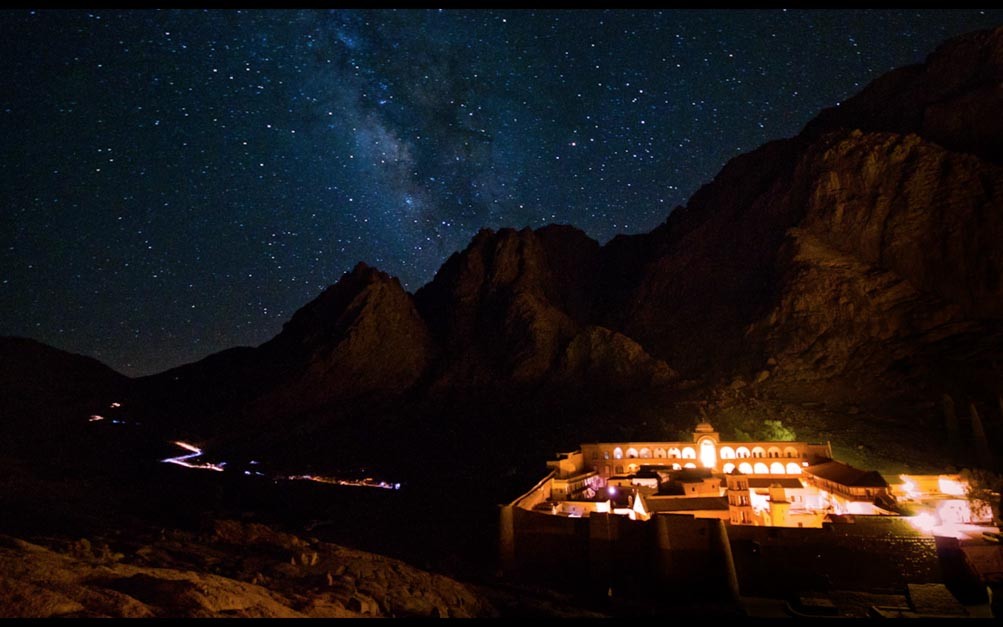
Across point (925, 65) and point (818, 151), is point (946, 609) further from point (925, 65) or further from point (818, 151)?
point (925, 65)

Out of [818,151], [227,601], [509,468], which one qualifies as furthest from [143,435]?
[818,151]

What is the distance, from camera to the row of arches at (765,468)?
1446 inches

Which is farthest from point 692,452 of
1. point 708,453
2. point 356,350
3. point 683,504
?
point 356,350

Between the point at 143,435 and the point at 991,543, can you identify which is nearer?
the point at 991,543

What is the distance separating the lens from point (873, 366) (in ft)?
160

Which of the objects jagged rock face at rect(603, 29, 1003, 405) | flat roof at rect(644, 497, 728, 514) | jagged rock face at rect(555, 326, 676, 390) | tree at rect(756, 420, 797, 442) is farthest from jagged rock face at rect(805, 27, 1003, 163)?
flat roof at rect(644, 497, 728, 514)

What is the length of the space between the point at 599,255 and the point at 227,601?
312ft

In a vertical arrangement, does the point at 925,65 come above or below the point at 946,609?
above

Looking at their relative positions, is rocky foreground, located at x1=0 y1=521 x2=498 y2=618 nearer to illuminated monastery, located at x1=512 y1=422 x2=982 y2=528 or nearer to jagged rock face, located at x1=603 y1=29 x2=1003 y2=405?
illuminated monastery, located at x1=512 y1=422 x2=982 y2=528

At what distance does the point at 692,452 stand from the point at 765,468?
5091mm

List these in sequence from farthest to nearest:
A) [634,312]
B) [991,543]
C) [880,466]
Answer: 1. [634,312]
2. [880,466]
3. [991,543]

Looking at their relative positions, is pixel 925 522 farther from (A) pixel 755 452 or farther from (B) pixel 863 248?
(B) pixel 863 248


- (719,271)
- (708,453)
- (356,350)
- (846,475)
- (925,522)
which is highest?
(719,271)

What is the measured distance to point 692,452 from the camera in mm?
40594
